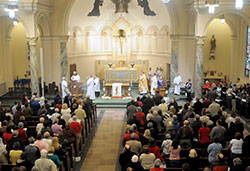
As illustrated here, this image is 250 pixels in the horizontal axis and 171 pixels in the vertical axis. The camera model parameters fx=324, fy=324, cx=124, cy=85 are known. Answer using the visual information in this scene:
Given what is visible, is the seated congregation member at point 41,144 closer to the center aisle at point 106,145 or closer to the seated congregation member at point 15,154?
the seated congregation member at point 15,154

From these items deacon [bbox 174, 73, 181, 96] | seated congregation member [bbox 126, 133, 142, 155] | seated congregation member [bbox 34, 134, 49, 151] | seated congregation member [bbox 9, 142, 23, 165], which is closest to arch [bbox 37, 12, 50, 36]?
deacon [bbox 174, 73, 181, 96]

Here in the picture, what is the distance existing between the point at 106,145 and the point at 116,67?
1362 cm

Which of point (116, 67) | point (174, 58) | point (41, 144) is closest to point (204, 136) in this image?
point (41, 144)

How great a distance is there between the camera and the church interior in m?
12.2

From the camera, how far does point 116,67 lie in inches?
1032

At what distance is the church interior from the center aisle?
0.04m

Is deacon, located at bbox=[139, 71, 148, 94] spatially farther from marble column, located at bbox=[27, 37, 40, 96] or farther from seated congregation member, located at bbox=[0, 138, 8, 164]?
seated congregation member, located at bbox=[0, 138, 8, 164]

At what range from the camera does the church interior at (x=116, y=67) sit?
12.2m

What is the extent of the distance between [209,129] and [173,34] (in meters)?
13.3

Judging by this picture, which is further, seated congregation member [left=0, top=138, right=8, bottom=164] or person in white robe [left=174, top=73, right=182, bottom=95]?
person in white robe [left=174, top=73, right=182, bottom=95]

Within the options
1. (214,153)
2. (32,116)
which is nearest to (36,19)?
(32,116)

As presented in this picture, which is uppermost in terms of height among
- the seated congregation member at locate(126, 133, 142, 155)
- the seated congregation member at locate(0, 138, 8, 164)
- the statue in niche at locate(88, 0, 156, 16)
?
the statue in niche at locate(88, 0, 156, 16)

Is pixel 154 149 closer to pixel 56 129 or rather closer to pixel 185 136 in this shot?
pixel 185 136

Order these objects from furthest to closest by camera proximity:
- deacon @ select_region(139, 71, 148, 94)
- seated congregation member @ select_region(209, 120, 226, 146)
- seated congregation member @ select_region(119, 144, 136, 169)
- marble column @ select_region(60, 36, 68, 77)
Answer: marble column @ select_region(60, 36, 68, 77), deacon @ select_region(139, 71, 148, 94), seated congregation member @ select_region(209, 120, 226, 146), seated congregation member @ select_region(119, 144, 136, 169)
